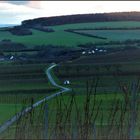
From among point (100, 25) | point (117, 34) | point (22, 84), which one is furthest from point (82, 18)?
point (22, 84)

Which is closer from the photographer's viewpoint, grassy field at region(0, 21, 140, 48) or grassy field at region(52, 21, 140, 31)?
grassy field at region(0, 21, 140, 48)

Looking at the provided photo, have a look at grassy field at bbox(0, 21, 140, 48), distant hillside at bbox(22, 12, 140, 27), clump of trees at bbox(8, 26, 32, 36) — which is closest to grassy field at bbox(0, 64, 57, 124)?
grassy field at bbox(0, 21, 140, 48)

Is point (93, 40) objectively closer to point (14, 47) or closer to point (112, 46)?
point (112, 46)

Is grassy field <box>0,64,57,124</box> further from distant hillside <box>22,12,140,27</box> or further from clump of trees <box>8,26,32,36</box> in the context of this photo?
distant hillside <box>22,12,140,27</box>

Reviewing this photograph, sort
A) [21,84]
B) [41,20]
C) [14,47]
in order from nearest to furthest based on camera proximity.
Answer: [21,84]
[14,47]
[41,20]

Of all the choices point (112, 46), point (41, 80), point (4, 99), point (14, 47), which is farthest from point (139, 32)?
point (4, 99)

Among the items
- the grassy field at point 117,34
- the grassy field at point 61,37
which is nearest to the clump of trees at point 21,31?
the grassy field at point 61,37

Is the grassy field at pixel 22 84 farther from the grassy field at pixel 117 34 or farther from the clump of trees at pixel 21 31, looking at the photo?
the clump of trees at pixel 21 31

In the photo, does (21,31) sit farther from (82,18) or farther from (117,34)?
(117,34)
